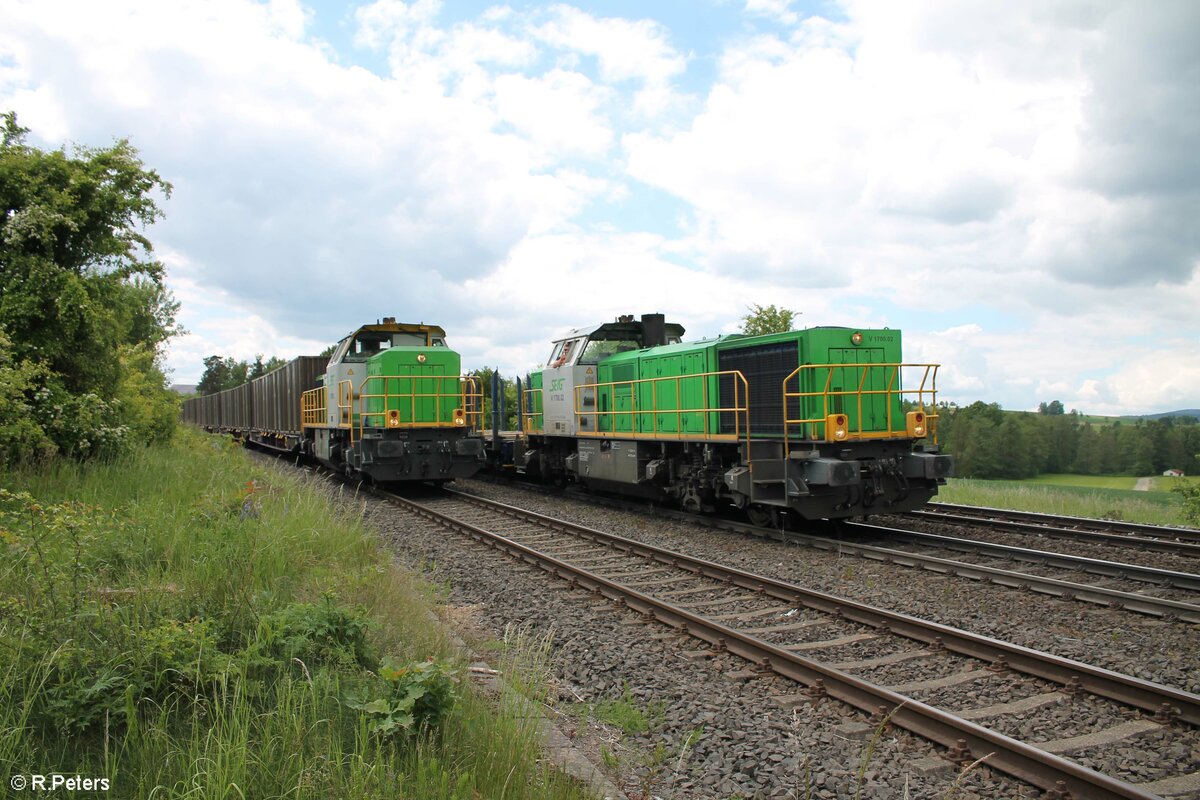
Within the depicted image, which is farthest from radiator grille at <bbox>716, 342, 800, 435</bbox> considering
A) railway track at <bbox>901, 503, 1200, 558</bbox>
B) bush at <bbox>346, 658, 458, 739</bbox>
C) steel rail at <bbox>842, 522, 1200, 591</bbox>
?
bush at <bbox>346, 658, 458, 739</bbox>

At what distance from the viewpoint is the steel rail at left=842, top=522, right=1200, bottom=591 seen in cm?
703

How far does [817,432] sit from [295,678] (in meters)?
7.38

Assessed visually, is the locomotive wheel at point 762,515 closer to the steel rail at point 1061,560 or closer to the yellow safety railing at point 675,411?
the yellow safety railing at point 675,411

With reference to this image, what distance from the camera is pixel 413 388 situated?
49.9 feet

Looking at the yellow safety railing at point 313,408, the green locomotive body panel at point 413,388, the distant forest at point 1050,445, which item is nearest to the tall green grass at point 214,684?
the green locomotive body panel at point 413,388

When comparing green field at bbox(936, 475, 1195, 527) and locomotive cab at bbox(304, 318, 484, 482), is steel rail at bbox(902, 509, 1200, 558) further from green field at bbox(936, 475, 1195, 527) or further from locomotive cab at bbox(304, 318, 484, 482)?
locomotive cab at bbox(304, 318, 484, 482)

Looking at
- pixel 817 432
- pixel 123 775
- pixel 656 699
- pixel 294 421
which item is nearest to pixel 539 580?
pixel 656 699

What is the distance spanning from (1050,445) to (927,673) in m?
44.8

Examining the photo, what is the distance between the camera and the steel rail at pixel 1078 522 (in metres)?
9.60

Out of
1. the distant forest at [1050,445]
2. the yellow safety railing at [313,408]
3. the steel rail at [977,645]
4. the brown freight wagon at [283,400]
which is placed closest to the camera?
the steel rail at [977,645]

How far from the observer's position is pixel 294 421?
21938 millimetres

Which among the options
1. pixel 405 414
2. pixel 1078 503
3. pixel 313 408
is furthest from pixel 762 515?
pixel 313 408

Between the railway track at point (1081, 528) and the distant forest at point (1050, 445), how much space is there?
2271cm

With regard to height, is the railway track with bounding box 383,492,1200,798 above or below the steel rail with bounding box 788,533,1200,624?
below
